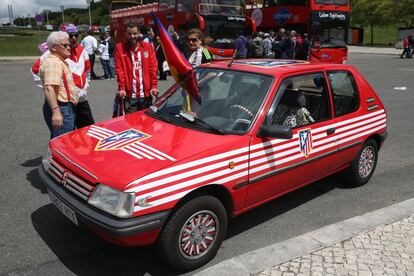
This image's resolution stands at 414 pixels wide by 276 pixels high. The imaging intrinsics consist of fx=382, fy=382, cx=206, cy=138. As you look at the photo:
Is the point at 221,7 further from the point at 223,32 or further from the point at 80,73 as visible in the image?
the point at 80,73

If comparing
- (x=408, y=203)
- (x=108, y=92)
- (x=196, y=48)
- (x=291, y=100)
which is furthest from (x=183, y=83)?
(x=108, y=92)

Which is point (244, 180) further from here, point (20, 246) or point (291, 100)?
point (20, 246)

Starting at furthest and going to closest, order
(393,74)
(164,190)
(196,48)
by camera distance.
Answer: (393,74) → (196,48) → (164,190)

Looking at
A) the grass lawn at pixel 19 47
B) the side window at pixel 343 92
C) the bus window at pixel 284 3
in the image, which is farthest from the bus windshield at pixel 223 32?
the grass lawn at pixel 19 47

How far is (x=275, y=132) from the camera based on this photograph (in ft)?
10.6

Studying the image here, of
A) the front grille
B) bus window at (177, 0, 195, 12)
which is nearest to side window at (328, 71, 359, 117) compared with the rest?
the front grille

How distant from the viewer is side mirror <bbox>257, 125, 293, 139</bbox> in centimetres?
320

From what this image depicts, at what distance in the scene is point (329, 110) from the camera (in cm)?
407

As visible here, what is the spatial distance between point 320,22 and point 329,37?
1.10 metres

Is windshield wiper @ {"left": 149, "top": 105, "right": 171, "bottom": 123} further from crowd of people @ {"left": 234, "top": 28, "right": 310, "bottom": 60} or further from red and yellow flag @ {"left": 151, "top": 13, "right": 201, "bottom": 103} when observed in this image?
crowd of people @ {"left": 234, "top": 28, "right": 310, "bottom": 60}

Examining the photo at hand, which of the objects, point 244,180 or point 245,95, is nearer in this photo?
point 244,180

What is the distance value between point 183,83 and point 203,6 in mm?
12530

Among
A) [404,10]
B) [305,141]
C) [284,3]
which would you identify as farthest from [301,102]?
[404,10]

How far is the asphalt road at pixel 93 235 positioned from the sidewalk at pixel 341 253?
0.29 metres
